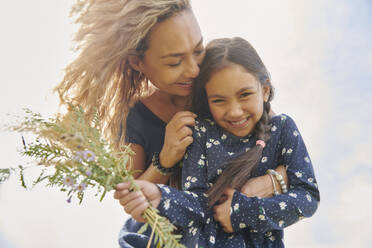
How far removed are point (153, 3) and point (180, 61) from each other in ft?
0.91

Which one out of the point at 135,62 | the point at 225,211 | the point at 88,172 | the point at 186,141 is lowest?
the point at 225,211

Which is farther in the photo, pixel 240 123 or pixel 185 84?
pixel 185 84

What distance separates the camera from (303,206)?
1566 millimetres

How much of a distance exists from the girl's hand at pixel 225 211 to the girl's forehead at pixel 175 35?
0.63m

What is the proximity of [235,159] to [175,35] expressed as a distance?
1.90ft

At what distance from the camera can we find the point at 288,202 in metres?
1.55

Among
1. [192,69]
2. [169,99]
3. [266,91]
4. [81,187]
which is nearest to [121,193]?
[81,187]

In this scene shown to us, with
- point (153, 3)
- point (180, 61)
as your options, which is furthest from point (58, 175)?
point (153, 3)

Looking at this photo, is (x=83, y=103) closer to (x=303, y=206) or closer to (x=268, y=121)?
(x=268, y=121)

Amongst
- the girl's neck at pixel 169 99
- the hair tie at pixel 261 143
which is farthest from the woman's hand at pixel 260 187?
the girl's neck at pixel 169 99

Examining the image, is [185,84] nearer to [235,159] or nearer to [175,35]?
[175,35]

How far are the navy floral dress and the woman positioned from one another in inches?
2.6

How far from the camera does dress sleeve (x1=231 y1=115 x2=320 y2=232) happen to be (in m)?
1.52

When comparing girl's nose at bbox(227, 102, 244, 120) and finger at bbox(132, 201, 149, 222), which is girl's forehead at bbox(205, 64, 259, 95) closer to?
girl's nose at bbox(227, 102, 244, 120)
